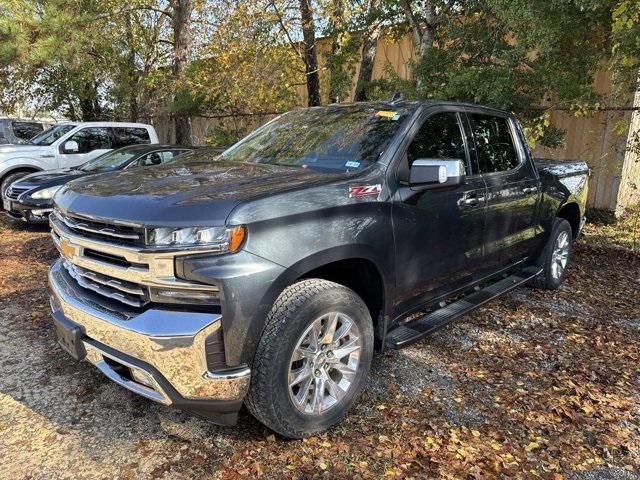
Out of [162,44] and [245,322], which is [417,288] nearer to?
[245,322]

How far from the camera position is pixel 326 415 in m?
2.83

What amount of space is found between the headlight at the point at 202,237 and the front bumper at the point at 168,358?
32 cm

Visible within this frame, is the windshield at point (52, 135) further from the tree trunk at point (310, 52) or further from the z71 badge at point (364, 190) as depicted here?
the z71 badge at point (364, 190)

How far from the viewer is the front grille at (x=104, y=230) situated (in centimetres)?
243

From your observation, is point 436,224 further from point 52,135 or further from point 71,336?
point 52,135

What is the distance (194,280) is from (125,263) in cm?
45

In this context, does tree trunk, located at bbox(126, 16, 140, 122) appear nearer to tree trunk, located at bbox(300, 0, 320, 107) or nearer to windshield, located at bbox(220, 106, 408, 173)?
tree trunk, located at bbox(300, 0, 320, 107)

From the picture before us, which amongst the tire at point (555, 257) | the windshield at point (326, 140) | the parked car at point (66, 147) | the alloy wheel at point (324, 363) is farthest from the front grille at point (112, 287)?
the parked car at point (66, 147)

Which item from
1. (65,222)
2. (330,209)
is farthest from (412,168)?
(65,222)

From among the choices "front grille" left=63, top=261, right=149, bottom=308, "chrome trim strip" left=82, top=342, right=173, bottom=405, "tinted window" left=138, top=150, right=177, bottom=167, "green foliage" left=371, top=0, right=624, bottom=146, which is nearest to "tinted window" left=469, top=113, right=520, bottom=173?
"green foliage" left=371, top=0, right=624, bottom=146

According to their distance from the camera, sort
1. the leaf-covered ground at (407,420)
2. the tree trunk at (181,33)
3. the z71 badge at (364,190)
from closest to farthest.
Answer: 1. the leaf-covered ground at (407,420)
2. the z71 badge at (364,190)
3. the tree trunk at (181,33)

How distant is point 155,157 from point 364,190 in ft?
22.2

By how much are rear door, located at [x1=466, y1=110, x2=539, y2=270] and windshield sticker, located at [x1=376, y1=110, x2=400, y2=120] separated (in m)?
0.84

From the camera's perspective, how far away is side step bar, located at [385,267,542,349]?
3.25m
